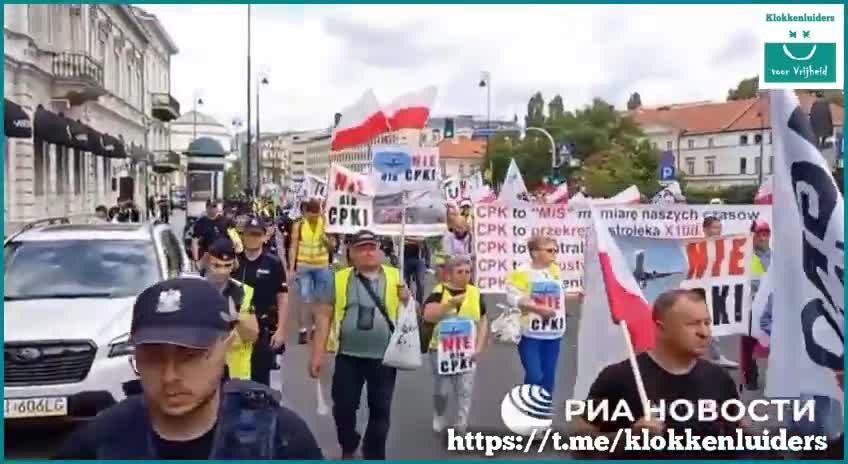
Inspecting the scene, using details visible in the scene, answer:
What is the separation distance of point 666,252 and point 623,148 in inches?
1180

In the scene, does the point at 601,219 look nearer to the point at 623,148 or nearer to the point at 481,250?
the point at 481,250

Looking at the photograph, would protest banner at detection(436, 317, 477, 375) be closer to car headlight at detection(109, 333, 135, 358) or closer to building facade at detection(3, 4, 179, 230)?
car headlight at detection(109, 333, 135, 358)

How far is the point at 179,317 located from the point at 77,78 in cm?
1620

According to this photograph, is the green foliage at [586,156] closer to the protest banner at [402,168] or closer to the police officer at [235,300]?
the protest banner at [402,168]

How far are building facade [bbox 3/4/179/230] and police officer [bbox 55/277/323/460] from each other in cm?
672

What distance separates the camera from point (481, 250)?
9227 mm

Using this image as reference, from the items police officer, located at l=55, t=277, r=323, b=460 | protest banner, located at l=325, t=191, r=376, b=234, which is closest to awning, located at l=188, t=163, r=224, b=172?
protest banner, located at l=325, t=191, r=376, b=234

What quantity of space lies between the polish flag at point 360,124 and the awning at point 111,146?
9299 mm

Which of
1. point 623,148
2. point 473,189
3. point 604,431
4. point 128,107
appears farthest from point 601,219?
point 623,148

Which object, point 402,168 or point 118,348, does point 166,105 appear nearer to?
point 402,168

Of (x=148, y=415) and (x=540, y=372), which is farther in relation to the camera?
(x=540, y=372)

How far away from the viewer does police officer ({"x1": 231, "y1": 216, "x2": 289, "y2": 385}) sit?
7328mm

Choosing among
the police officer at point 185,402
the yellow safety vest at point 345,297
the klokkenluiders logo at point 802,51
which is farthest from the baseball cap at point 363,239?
the police officer at point 185,402

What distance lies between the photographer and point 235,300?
20.9ft
